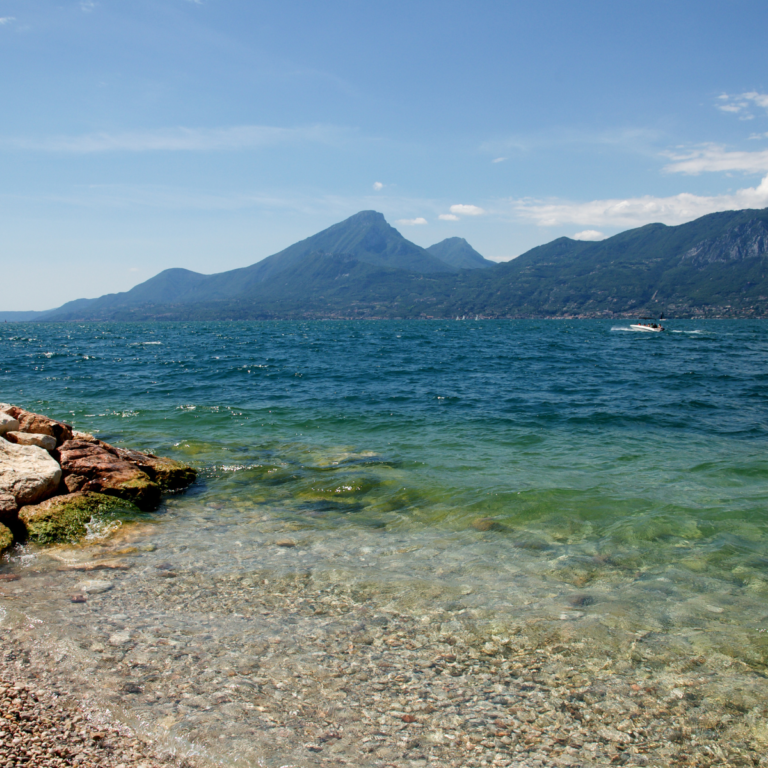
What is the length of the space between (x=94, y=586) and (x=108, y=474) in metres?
4.20

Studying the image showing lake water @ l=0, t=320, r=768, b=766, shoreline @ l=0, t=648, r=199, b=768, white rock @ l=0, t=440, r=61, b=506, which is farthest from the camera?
white rock @ l=0, t=440, r=61, b=506

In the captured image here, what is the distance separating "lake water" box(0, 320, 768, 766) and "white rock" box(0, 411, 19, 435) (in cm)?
417

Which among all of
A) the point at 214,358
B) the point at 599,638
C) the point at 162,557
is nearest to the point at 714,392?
the point at 599,638

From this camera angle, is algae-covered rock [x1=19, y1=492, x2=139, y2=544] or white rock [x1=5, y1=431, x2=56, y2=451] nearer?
algae-covered rock [x1=19, y1=492, x2=139, y2=544]

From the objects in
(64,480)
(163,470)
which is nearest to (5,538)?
(64,480)

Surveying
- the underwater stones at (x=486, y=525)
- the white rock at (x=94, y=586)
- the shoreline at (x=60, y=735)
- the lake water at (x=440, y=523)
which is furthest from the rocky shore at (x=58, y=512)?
the underwater stones at (x=486, y=525)

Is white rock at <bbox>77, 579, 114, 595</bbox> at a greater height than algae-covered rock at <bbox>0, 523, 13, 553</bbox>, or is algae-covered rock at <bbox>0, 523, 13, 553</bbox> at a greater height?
algae-covered rock at <bbox>0, 523, 13, 553</bbox>

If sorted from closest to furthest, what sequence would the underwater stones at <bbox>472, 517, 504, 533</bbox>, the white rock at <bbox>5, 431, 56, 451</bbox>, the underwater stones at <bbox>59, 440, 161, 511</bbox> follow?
the underwater stones at <bbox>472, 517, 504, 533</bbox>, the underwater stones at <bbox>59, 440, 161, 511</bbox>, the white rock at <bbox>5, 431, 56, 451</bbox>

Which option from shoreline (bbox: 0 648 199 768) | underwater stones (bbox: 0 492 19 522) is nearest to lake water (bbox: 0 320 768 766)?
shoreline (bbox: 0 648 199 768)

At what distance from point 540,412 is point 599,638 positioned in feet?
49.0

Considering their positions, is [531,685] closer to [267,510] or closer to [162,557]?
[162,557]

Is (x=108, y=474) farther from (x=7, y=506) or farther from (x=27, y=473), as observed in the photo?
(x=7, y=506)

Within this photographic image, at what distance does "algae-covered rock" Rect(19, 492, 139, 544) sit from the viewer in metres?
8.40

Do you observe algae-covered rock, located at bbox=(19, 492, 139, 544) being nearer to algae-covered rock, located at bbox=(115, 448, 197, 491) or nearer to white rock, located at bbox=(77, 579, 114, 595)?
algae-covered rock, located at bbox=(115, 448, 197, 491)
